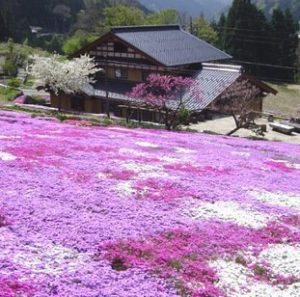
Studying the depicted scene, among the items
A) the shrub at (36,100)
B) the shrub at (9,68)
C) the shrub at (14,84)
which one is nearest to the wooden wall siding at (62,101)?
the shrub at (36,100)

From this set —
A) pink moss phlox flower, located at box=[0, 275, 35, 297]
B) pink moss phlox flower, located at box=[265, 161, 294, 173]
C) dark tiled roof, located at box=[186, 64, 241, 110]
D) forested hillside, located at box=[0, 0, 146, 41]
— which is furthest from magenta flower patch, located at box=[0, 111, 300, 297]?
forested hillside, located at box=[0, 0, 146, 41]

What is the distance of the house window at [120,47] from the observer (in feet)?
208

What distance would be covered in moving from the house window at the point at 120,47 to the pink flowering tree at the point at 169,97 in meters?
9.79

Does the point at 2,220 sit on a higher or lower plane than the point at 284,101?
lower

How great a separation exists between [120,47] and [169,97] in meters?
16.3

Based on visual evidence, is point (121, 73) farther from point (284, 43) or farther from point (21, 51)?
point (284, 43)

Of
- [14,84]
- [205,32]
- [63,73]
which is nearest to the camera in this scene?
[63,73]

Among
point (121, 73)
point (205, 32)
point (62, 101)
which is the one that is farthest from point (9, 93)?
point (205, 32)

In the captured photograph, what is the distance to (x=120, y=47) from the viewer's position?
64.1 m

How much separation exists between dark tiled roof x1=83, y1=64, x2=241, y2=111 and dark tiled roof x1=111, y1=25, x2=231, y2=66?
3003mm

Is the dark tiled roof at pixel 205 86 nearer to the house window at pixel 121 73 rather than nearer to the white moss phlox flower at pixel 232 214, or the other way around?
the house window at pixel 121 73

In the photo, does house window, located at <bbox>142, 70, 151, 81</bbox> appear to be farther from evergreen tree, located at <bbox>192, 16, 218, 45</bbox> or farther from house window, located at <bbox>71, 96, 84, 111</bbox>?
evergreen tree, located at <bbox>192, 16, 218, 45</bbox>

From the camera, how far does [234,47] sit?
97.8m

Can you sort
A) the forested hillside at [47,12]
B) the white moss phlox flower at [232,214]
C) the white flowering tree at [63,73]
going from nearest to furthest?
1. the white moss phlox flower at [232,214]
2. the white flowering tree at [63,73]
3. the forested hillside at [47,12]
